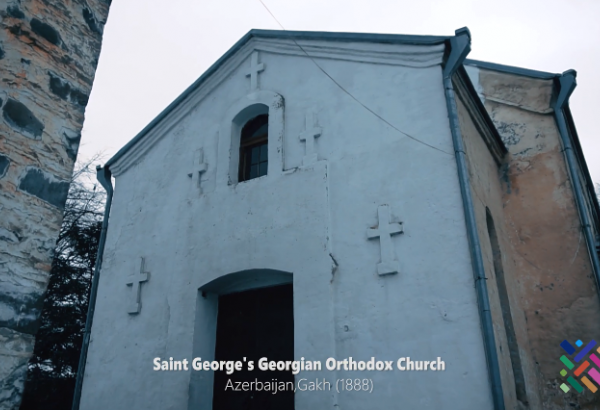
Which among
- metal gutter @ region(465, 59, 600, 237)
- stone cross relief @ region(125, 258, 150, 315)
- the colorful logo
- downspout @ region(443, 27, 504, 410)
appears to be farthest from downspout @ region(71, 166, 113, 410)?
metal gutter @ region(465, 59, 600, 237)

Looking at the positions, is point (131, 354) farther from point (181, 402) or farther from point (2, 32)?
point (2, 32)

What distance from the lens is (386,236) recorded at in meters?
4.98

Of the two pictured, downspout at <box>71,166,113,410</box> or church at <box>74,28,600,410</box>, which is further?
downspout at <box>71,166,113,410</box>

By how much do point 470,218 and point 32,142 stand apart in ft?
12.4

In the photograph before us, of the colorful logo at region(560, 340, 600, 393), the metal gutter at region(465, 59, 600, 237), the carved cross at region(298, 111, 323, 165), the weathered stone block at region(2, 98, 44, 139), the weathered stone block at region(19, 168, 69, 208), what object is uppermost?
the metal gutter at region(465, 59, 600, 237)

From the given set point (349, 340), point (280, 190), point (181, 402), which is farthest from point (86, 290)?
point (349, 340)

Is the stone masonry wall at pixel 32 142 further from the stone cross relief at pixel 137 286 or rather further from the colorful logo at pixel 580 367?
the colorful logo at pixel 580 367

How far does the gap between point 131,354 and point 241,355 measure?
1.57 metres

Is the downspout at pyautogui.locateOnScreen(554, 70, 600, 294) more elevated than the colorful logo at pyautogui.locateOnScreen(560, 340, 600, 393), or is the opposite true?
the downspout at pyautogui.locateOnScreen(554, 70, 600, 294)

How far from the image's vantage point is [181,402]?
5543 mm

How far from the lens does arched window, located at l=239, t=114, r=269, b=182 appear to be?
22.2ft

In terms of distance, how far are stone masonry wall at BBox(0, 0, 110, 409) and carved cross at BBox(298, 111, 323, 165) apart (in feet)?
10.0

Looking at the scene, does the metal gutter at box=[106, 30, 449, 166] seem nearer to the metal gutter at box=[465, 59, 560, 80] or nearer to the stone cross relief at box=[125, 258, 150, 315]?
the stone cross relief at box=[125, 258, 150, 315]

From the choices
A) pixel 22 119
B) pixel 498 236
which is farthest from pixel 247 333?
pixel 22 119
